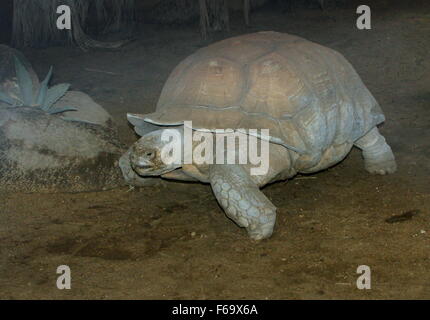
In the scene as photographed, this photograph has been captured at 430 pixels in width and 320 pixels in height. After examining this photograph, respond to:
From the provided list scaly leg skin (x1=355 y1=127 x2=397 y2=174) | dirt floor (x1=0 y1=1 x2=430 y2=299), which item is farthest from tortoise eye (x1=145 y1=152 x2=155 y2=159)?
scaly leg skin (x1=355 y1=127 x2=397 y2=174)

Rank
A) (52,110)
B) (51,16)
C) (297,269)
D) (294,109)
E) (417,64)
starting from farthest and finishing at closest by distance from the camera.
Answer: (51,16) < (417,64) < (52,110) < (294,109) < (297,269)

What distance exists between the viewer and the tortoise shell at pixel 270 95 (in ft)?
13.8

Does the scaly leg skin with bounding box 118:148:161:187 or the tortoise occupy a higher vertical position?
the tortoise

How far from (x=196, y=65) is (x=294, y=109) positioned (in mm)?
777

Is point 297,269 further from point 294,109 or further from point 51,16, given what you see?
point 51,16

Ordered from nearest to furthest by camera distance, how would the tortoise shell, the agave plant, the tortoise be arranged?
the tortoise, the tortoise shell, the agave plant

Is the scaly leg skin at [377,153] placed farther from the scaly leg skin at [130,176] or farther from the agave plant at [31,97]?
the agave plant at [31,97]

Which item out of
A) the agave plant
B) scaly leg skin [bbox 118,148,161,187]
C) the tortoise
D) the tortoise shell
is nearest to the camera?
the tortoise

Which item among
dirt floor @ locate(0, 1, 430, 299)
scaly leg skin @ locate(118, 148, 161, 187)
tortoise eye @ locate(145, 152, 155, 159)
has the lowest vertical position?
dirt floor @ locate(0, 1, 430, 299)

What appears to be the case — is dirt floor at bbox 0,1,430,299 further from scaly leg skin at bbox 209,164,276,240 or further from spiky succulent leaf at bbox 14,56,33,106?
spiky succulent leaf at bbox 14,56,33,106

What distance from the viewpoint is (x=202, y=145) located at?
14.1ft

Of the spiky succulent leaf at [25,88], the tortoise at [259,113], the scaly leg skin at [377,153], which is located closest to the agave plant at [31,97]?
the spiky succulent leaf at [25,88]

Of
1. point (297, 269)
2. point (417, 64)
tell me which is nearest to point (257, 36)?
point (297, 269)

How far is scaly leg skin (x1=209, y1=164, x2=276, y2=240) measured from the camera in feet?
13.0
